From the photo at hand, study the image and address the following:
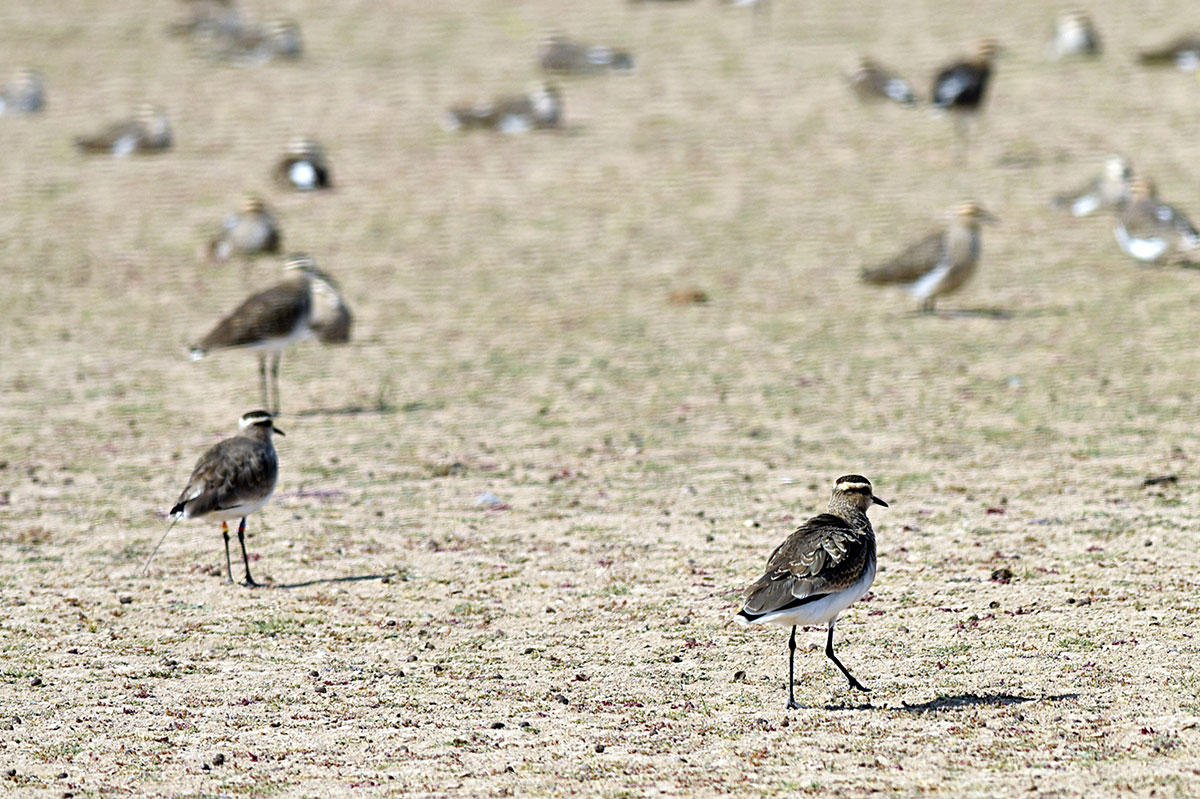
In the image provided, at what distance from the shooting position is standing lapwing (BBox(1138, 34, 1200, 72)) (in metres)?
24.2

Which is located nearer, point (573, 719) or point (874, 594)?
point (573, 719)

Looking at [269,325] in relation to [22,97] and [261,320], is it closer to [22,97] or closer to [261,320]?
[261,320]

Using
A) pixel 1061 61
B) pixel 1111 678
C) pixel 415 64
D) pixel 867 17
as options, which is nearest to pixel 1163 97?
pixel 1061 61

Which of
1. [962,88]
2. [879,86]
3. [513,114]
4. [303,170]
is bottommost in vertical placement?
[513,114]

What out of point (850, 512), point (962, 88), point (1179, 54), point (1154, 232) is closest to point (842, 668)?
point (850, 512)

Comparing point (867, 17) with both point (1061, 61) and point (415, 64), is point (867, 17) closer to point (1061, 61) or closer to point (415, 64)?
point (1061, 61)

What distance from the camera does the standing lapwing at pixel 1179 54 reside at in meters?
24.2

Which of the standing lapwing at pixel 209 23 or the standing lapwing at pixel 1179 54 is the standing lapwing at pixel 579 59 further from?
the standing lapwing at pixel 1179 54

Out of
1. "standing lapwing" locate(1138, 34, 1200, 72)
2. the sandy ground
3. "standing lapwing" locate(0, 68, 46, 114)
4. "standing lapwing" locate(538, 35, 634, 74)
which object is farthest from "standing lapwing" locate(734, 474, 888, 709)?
"standing lapwing" locate(0, 68, 46, 114)

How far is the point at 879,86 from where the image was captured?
23.0 metres

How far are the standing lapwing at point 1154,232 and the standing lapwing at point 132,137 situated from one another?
1200 cm

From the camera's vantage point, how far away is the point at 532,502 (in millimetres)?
11258

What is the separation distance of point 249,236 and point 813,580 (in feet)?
40.1

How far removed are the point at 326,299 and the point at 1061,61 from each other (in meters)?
13.9
